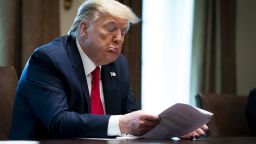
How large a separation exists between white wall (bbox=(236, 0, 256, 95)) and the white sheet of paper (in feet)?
10.3

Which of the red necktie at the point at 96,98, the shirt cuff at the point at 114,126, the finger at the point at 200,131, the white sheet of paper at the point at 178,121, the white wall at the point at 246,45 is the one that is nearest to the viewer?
the white sheet of paper at the point at 178,121

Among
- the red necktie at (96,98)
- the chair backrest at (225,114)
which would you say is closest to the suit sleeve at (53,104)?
the red necktie at (96,98)

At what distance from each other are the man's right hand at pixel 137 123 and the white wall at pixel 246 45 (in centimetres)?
325

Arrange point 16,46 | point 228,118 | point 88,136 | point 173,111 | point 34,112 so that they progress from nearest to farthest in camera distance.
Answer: point 173,111 → point 88,136 → point 34,112 → point 228,118 → point 16,46

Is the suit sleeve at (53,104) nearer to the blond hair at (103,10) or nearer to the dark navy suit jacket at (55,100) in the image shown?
the dark navy suit jacket at (55,100)

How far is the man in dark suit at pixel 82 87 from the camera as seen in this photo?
157 cm

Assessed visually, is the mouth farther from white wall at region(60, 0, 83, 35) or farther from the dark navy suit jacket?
white wall at region(60, 0, 83, 35)

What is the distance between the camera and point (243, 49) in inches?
182

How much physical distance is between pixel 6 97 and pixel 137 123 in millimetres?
755

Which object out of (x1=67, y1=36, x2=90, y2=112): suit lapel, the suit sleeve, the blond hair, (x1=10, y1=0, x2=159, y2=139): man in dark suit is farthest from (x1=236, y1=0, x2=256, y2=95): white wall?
the suit sleeve

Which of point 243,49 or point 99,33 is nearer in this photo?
point 99,33

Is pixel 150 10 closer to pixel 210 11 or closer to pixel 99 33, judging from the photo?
pixel 210 11

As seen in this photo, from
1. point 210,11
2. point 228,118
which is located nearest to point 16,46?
point 228,118

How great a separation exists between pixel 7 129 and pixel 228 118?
4.22 feet
